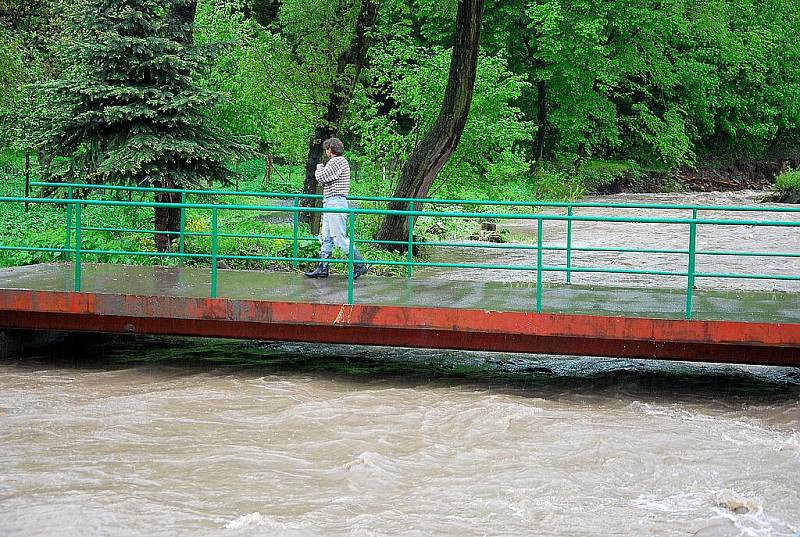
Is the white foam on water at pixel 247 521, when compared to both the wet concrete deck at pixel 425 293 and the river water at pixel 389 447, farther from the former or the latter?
the wet concrete deck at pixel 425 293

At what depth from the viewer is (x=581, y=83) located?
1884 inches

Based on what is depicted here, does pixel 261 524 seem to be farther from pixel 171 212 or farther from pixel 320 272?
pixel 171 212

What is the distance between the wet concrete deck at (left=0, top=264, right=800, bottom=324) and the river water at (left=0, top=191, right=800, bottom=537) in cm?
109

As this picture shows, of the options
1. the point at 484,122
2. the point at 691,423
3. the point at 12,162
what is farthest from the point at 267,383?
the point at 12,162

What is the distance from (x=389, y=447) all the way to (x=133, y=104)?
31.1ft

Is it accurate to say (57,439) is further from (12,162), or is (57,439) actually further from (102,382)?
(12,162)

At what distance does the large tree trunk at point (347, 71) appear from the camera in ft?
74.5

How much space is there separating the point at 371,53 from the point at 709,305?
46.5 ft

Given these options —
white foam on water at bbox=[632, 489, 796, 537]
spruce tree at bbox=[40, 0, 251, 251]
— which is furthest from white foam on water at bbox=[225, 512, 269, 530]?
spruce tree at bbox=[40, 0, 251, 251]

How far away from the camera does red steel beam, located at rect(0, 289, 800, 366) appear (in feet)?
35.9

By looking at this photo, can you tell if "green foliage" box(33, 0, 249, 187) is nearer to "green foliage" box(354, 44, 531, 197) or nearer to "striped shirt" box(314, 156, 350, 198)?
"striped shirt" box(314, 156, 350, 198)

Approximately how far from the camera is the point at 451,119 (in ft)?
64.6

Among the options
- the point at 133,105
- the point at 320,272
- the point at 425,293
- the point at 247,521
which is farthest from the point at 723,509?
the point at 133,105

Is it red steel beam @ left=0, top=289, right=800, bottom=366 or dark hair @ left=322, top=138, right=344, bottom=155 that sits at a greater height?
dark hair @ left=322, top=138, right=344, bottom=155
